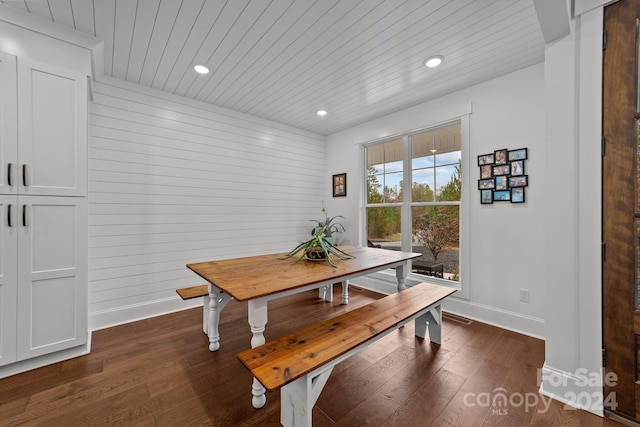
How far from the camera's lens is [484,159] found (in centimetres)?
287

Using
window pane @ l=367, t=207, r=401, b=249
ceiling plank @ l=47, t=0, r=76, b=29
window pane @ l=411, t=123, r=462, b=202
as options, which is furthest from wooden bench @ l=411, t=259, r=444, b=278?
ceiling plank @ l=47, t=0, r=76, b=29

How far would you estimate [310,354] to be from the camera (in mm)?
1406

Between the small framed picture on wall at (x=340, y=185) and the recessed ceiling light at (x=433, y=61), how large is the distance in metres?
2.24

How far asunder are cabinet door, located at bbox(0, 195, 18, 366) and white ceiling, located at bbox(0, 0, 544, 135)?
1.52m

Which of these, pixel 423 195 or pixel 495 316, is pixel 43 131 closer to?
pixel 423 195

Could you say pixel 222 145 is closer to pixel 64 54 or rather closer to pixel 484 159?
pixel 64 54

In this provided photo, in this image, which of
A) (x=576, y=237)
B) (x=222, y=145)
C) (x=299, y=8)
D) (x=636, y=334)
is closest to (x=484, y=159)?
(x=576, y=237)

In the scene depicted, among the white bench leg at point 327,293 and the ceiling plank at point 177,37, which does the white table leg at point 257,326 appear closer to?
the white bench leg at point 327,293

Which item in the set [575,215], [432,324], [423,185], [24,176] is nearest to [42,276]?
[24,176]

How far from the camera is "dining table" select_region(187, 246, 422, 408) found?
5.28 ft

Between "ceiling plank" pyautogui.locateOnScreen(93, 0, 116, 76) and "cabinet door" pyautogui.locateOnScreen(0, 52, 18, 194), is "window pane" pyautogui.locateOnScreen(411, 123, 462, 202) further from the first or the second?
"cabinet door" pyautogui.locateOnScreen(0, 52, 18, 194)

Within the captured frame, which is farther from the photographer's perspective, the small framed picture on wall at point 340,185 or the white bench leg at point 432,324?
the small framed picture on wall at point 340,185

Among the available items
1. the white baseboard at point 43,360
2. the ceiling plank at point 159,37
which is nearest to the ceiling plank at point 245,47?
the ceiling plank at point 159,37

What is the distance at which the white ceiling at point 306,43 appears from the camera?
1849 mm
